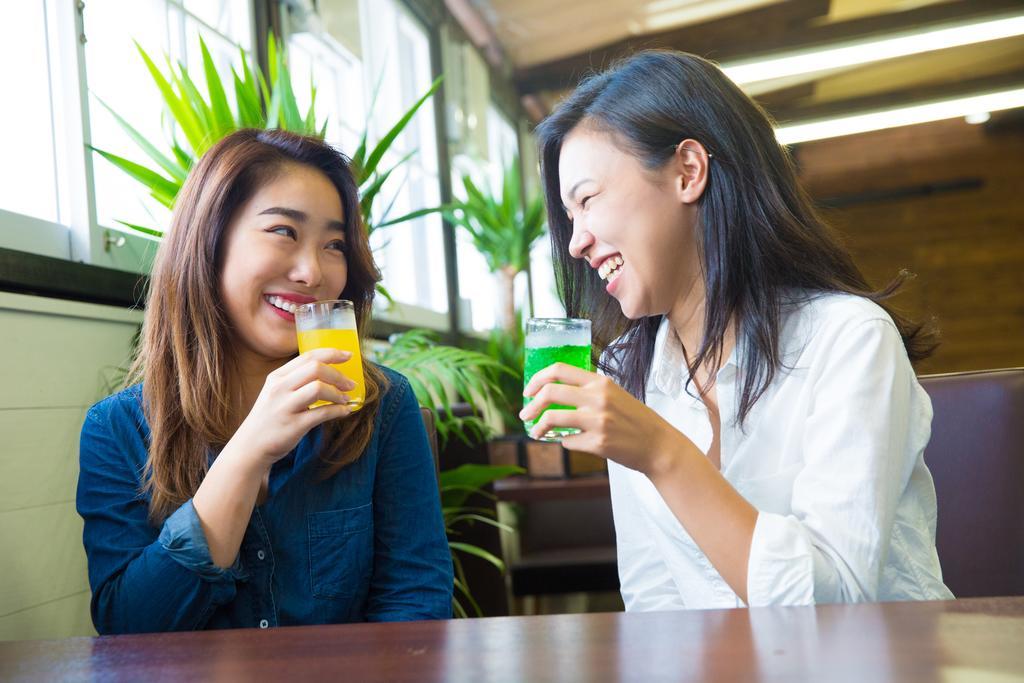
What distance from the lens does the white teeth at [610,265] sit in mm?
1437

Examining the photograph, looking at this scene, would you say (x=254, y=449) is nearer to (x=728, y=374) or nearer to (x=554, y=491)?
(x=728, y=374)

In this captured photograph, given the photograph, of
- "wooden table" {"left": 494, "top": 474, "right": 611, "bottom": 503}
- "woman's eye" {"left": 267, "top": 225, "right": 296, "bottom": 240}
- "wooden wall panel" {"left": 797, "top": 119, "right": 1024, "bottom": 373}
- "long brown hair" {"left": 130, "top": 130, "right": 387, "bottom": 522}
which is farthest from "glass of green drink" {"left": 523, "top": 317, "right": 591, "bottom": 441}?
"wooden wall panel" {"left": 797, "top": 119, "right": 1024, "bottom": 373}

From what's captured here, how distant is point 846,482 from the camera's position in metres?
1.12

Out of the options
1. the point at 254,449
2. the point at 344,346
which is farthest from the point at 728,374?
the point at 254,449

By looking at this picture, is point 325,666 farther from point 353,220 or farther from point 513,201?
point 513,201

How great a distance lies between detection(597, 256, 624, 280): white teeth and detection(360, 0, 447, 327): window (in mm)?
2991

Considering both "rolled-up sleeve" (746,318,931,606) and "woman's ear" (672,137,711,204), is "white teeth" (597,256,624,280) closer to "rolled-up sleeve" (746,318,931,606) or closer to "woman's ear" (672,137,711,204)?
"woman's ear" (672,137,711,204)

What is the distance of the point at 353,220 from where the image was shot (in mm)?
1605

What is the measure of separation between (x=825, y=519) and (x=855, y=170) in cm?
1119

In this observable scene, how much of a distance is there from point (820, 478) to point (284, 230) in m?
0.87

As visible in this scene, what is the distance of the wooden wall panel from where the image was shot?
10703 millimetres

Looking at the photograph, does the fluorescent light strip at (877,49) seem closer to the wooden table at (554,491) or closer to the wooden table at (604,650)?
the wooden table at (554,491)

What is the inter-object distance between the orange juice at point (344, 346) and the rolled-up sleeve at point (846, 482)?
547 millimetres

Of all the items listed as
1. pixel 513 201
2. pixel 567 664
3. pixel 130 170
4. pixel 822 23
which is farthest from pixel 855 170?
pixel 567 664
